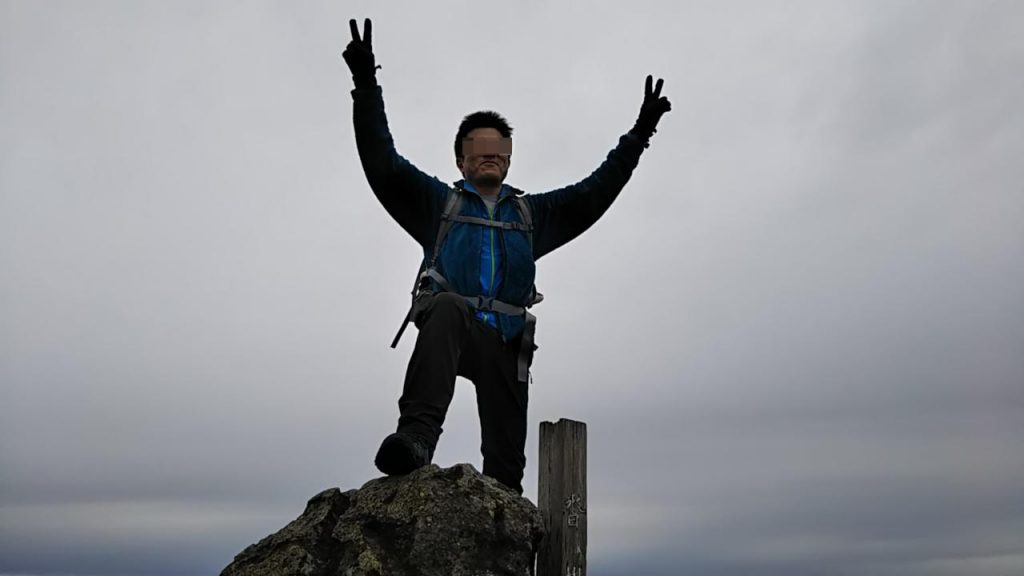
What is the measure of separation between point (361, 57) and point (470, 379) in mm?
2800

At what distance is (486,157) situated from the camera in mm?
8500

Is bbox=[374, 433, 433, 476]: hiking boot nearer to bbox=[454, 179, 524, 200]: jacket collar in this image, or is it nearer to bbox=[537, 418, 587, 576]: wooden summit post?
bbox=[537, 418, 587, 576]: wooden summit post

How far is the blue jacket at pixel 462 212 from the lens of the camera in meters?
8.03

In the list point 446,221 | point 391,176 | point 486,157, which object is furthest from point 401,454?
point 486,157

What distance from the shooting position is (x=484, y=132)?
8.62 m

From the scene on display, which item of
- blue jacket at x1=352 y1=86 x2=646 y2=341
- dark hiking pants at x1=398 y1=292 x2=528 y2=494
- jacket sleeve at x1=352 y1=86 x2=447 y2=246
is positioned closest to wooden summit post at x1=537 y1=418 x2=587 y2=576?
dark hiking pants at x1=398 y1=292 x2=528 y2=494

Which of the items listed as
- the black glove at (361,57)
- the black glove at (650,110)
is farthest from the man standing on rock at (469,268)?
the black glove at (650,110)

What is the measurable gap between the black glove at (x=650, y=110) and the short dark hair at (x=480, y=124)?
1411mm

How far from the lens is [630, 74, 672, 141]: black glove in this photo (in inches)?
372

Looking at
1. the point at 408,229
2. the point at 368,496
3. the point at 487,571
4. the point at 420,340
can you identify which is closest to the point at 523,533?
the point at 487,571

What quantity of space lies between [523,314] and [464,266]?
2.16 ft

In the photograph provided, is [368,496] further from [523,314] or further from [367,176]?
[367,176]

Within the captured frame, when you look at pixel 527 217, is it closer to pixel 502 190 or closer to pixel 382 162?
pixel 502 190

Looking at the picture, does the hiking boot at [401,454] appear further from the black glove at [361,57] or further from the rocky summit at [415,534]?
the black glove at [361,57]
